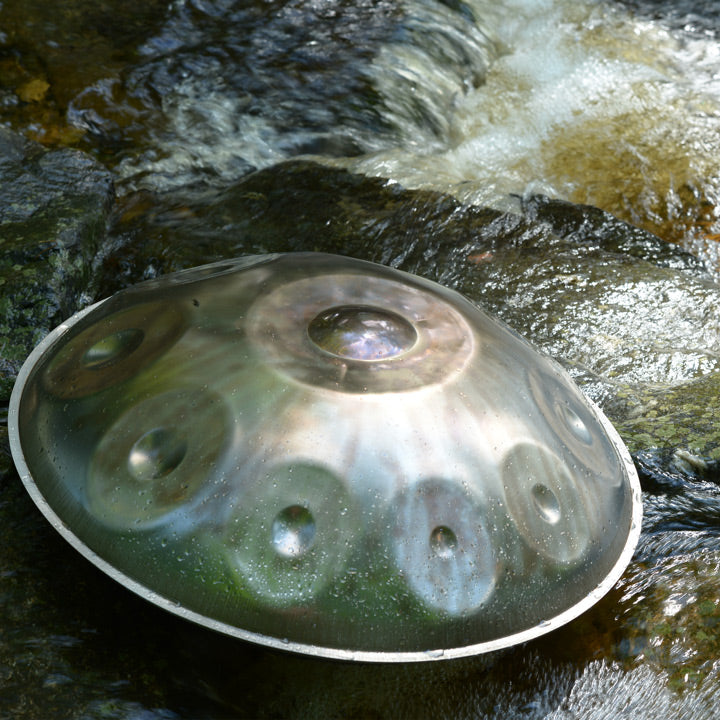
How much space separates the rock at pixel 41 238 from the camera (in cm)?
301

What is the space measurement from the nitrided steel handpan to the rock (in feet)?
2.21

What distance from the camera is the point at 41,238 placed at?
3.32 m

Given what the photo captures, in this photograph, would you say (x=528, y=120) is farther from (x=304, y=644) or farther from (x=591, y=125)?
(x=304, y=644)

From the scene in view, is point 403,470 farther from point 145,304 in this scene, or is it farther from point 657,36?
point 657,36

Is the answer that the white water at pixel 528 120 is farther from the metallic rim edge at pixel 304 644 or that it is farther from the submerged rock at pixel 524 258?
the metallic rim edge at pixel 304 644

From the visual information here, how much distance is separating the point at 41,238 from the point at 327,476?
1.93m

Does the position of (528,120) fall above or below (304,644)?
below

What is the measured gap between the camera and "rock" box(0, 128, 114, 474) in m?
3.01

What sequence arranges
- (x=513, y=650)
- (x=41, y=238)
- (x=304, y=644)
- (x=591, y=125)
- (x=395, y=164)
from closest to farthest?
(x=304, y=644), (x=513, y=650), (x=41, y=238), (x=395, y=164), (x=591, y=125)

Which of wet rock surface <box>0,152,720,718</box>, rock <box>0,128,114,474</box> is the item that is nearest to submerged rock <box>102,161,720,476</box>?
wet rock surface <box>0,152,720,718</box>

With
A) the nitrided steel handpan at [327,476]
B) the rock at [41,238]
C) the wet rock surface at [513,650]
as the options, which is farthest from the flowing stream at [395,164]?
the nitrided steel handpan at [327,476]

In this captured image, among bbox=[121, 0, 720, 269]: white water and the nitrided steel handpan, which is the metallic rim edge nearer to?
the nitrided steel handpan

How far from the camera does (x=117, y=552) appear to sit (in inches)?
75.5

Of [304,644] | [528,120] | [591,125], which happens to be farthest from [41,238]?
[591,125]
